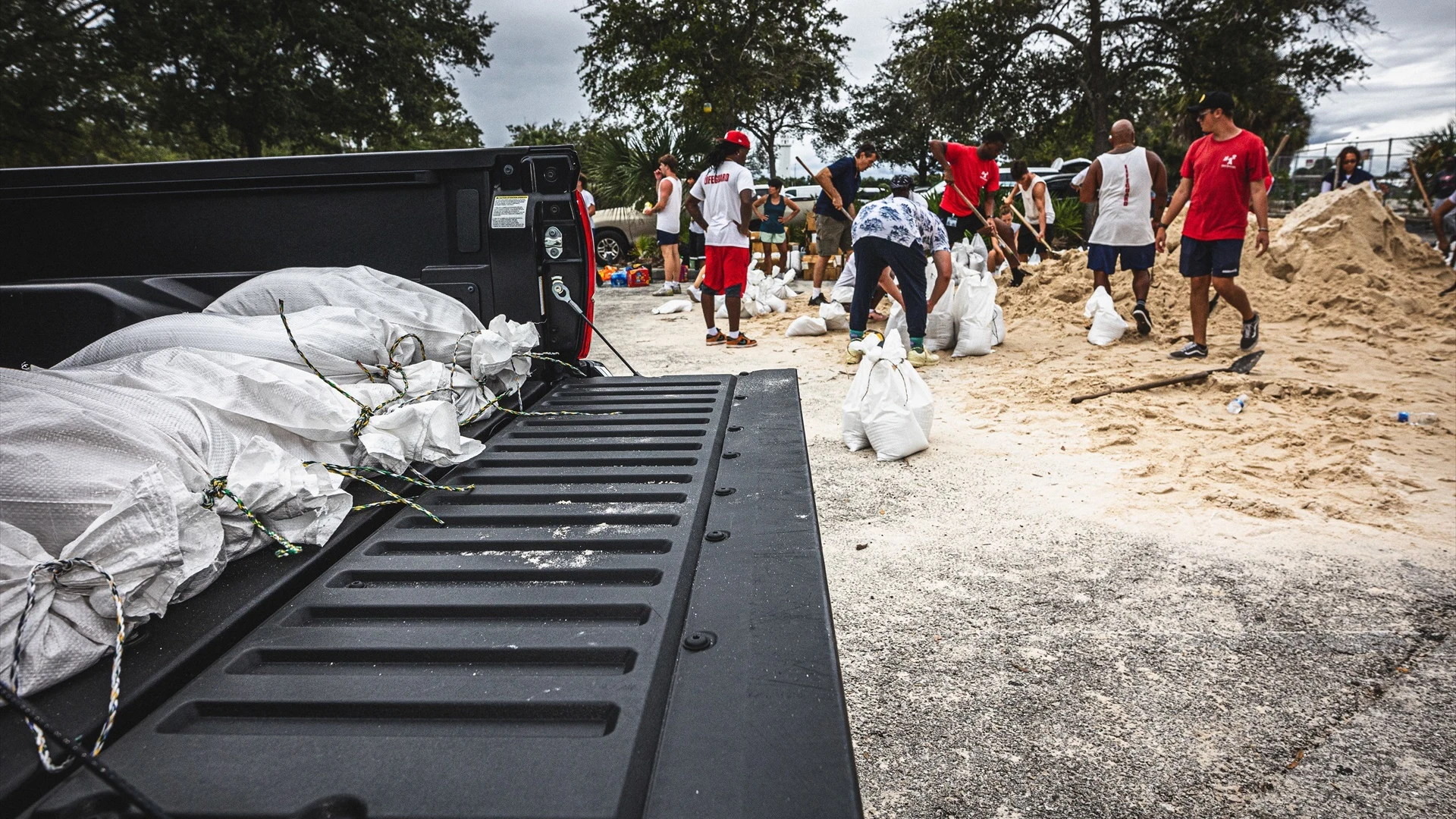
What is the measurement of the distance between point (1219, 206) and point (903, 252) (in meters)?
2.29

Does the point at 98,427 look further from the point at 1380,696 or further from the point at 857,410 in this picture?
the point at 857,410

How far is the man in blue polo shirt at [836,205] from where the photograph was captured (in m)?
8.48

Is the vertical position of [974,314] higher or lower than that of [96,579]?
higher

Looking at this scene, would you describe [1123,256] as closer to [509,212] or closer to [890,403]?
[890,403]

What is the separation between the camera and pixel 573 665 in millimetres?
1067

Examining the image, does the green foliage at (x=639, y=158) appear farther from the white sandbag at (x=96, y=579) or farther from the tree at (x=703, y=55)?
the white sandbag at (x=96, y=579)

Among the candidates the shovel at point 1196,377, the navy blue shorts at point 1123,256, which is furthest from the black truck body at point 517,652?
the navy blue shorts at point 1123,256

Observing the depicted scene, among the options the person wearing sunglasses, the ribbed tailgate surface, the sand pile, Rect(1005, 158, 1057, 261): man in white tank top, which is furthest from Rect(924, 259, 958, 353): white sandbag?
the person wearing sunglasses

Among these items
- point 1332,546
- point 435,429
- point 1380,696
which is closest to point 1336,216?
point 1332,546

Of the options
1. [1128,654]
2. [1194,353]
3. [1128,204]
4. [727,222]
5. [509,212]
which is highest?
[1128,204]

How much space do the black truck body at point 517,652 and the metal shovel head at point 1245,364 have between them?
15.0 ft

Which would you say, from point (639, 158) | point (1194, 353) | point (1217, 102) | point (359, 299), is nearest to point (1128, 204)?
point (1217, 102)

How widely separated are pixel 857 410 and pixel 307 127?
12693 millimetres

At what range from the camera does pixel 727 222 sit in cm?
688
